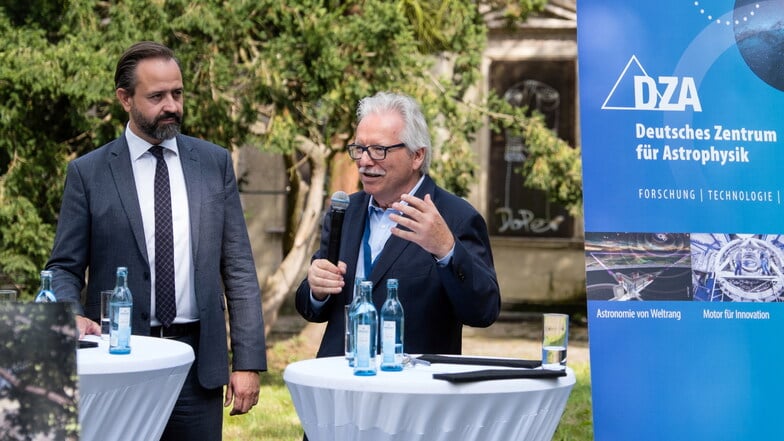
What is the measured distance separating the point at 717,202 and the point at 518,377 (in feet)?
6.31

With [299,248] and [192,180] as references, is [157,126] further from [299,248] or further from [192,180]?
[299,248]

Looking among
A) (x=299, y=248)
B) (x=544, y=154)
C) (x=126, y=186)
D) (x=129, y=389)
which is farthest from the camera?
(x=299, y=248)

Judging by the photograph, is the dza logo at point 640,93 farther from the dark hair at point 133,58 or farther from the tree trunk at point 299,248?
the tree trunk at point 299,248

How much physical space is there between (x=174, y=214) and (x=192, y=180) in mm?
150

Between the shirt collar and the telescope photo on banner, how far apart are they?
5.73ft

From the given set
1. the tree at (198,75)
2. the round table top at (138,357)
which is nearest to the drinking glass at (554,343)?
the round table top at (138,357)

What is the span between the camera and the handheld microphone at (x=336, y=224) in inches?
163

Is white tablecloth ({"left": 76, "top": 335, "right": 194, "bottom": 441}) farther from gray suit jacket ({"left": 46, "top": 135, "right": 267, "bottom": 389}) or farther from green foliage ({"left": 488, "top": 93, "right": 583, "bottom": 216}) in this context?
green foliage ({"left": 488, "top": 93, "right": 583, "bottom": 216})

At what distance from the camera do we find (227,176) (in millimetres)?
4453

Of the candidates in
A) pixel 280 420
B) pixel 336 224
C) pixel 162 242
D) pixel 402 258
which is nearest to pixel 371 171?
pixel 336 224

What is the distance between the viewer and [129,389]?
11.5 feet

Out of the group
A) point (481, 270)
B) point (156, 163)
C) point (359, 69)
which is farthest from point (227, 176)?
point (359, 69)

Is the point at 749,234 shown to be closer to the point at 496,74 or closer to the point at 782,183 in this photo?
the point at 782,183

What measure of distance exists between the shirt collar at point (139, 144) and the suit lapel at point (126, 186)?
0.8 inches
